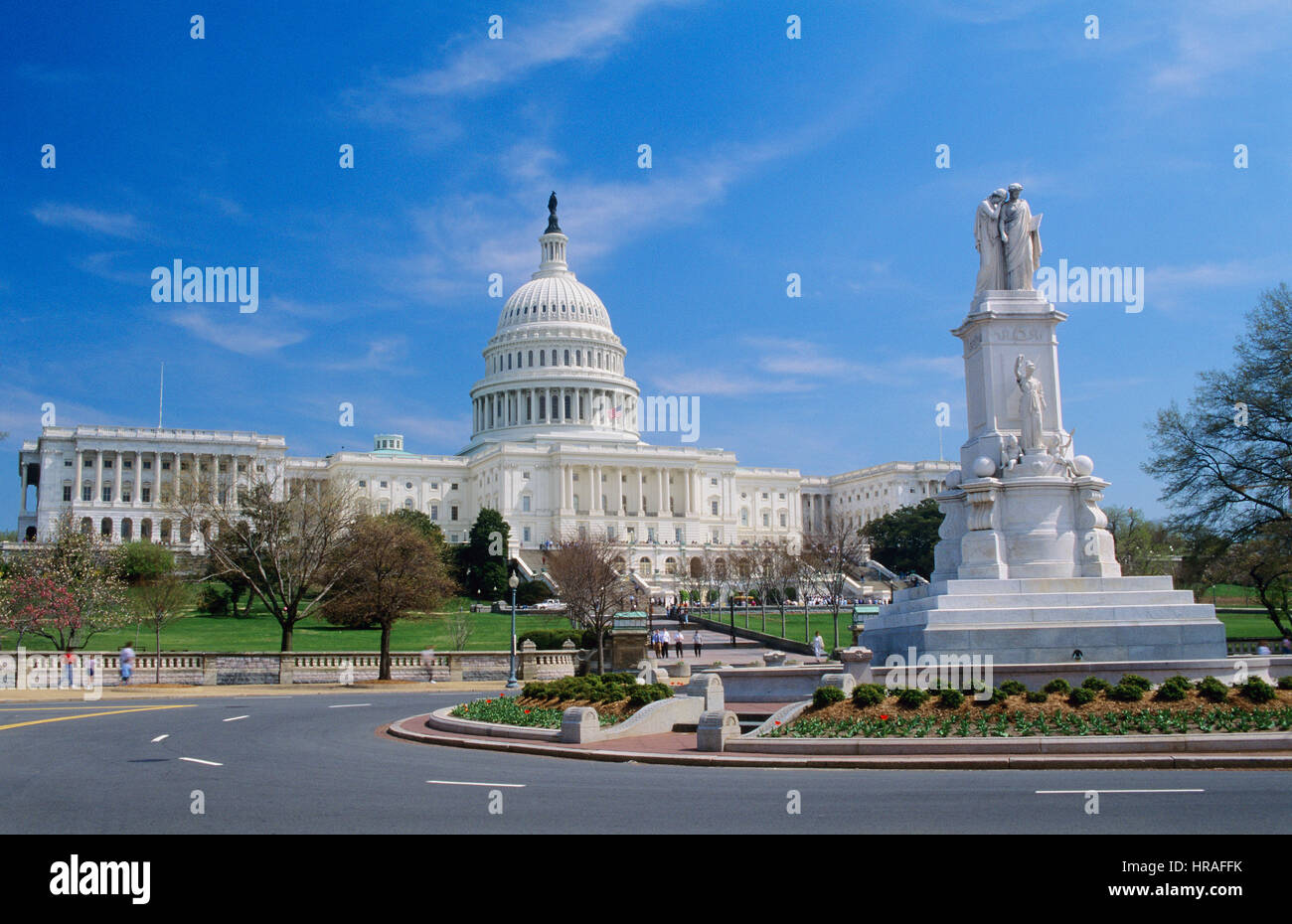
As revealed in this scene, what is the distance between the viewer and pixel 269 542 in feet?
179

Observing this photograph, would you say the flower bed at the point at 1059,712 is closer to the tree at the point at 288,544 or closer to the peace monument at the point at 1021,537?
the peace monument at the point at 1021,537

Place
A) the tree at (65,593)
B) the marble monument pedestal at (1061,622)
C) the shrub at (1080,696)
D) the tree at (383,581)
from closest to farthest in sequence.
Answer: the shrub at (1080,696) → the marble monument pedestal at (1061,622) → the tree at (383,581) → the tree at (65,593)

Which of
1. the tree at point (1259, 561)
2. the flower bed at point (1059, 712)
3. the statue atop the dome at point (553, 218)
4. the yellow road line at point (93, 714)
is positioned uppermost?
the statue atop the dome at point (553, 218)

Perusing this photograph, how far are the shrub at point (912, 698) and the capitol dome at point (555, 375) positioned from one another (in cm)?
14128

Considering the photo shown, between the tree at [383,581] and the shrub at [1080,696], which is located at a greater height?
the tree at [383,581]

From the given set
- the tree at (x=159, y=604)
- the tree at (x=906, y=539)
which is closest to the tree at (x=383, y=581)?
the tree at (x=159, y=604)

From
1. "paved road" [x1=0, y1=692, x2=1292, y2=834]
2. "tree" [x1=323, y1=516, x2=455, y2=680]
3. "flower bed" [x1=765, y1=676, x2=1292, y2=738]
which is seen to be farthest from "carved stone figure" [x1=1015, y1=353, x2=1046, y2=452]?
"tree" [x1=323, y1=516, x2=455, y2=680]

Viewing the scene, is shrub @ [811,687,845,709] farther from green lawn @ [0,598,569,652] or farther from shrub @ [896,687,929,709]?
green lawn @ [0,598,569,652]

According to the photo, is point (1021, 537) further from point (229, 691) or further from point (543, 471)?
point (543, 471)

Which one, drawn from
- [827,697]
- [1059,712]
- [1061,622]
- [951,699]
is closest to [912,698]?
[951,699]

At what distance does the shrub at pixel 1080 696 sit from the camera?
17.5 metres

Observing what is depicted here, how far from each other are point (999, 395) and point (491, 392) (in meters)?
150
